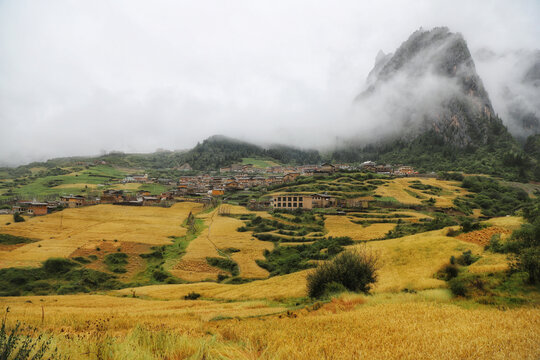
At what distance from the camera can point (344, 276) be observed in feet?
50.7

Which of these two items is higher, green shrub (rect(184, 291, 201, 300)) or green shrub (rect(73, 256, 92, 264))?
green shrub (rect(184, 291, 201, 300))

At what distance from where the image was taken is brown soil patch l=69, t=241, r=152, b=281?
115 ft

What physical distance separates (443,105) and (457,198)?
12641 centimetres

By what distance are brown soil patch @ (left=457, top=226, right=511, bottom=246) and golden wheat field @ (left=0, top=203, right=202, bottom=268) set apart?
43.1m

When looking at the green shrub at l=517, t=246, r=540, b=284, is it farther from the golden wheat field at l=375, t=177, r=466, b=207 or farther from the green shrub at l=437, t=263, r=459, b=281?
the golden wheat field at l=375, t=177, r=466, b=207

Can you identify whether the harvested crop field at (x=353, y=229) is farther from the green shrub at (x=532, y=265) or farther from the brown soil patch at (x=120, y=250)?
the brown soil patch at (x=120, y=250)

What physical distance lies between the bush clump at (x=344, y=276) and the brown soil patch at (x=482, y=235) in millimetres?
13537

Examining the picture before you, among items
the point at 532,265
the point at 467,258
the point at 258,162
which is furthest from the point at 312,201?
the point at 258,162

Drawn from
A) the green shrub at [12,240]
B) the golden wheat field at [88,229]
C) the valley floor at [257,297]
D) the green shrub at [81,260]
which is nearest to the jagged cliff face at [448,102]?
the valley floor at [257,297]

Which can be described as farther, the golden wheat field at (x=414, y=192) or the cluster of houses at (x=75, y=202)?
the cluster of houses at (x=75, y=202)

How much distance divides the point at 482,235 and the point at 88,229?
202ft

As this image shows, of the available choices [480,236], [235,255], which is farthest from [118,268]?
[480,236]

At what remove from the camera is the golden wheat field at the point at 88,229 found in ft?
118

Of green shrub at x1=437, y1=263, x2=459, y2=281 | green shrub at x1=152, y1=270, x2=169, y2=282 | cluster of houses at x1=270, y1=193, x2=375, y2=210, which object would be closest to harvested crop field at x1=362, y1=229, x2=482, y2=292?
green shrub at x1=437, y1=263, x2=459, y2=281
